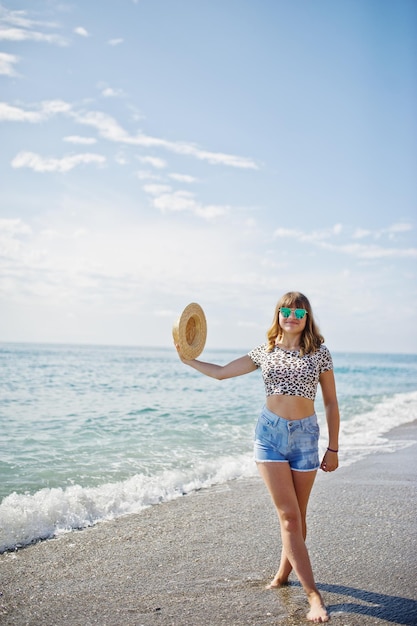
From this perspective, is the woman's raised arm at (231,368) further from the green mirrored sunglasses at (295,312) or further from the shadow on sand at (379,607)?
the shadow on sand at (379,607)

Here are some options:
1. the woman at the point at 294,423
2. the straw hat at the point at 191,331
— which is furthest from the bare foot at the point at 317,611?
the straw hat at the point at 191,331

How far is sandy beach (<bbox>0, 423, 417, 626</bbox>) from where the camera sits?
374 centimetres

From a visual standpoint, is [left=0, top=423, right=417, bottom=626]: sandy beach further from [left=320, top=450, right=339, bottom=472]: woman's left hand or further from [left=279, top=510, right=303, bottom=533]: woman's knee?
[left=320, top=450, right=339, bottom=472]: woman's left hand

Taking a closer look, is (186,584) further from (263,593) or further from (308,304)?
(308,304)

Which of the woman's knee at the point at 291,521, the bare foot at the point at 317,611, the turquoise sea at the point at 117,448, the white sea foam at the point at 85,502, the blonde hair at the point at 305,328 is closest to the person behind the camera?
the bare foot at the point at 317,611

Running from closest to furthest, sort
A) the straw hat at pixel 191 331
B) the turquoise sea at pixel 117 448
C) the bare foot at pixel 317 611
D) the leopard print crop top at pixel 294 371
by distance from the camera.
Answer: the bare foot at pixel 317 611
the leopard print crop top at pixel 294 371
the straw hat at pixel 191 331
the turquoise sea at pixel 117 448

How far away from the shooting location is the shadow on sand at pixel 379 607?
3641mm

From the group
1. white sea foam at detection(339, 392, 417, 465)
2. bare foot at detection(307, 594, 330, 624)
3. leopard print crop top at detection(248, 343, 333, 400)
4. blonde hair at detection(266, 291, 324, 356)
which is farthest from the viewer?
white sea foam at detection(339, 392, 417, 465)

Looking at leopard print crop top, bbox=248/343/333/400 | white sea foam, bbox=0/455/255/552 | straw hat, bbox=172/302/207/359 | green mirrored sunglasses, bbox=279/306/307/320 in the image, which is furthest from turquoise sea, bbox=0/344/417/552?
green mirrored sunglasses, bbox=279/306/307/320

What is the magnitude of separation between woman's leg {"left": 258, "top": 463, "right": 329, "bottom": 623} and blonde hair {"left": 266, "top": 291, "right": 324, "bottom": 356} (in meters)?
0.84

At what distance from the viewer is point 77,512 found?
6.23 m

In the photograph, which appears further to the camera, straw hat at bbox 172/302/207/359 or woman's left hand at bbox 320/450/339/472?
straw hat at bbox 172/302/207/359

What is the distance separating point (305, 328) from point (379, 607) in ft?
6.58

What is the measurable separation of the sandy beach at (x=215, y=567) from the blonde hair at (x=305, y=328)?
5.94 feet
